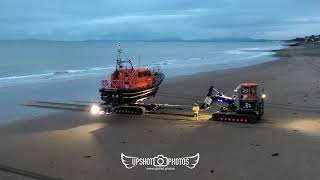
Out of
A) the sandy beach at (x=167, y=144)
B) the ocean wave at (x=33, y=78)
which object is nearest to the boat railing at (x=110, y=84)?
the sandy beach at (x=167, y=144)

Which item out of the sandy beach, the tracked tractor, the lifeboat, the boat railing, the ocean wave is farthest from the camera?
the ocean wave

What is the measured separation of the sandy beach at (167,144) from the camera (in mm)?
11648

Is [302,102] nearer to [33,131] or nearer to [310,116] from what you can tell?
[310,116]

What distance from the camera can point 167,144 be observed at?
1452 centimetres

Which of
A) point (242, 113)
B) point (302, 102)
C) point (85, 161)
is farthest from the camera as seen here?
point (302, 102)

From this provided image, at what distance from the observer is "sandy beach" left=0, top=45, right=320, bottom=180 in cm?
1165

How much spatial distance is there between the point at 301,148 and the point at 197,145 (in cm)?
321

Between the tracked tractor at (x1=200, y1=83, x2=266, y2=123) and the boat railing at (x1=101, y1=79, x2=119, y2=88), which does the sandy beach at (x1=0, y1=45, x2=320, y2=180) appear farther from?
the boat railing at (x1=101, y1=79, x2=119, y2=88)

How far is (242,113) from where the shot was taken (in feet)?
61.2

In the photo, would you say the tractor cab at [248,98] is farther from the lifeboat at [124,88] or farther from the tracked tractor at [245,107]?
the lifeboat at [124,88]

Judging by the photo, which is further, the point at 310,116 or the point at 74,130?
the point at 310,116

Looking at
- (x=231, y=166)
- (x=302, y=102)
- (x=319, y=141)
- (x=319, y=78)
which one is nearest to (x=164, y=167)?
(x=231, y=166)

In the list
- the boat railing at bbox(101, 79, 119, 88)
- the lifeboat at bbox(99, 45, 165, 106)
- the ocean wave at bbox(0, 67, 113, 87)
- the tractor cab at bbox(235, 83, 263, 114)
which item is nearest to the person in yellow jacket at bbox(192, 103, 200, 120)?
the tractor cab at bbox(235, 83, 263, 114)

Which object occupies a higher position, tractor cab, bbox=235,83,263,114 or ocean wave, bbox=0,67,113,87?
tractor cab, bbox=235,83,263,114
